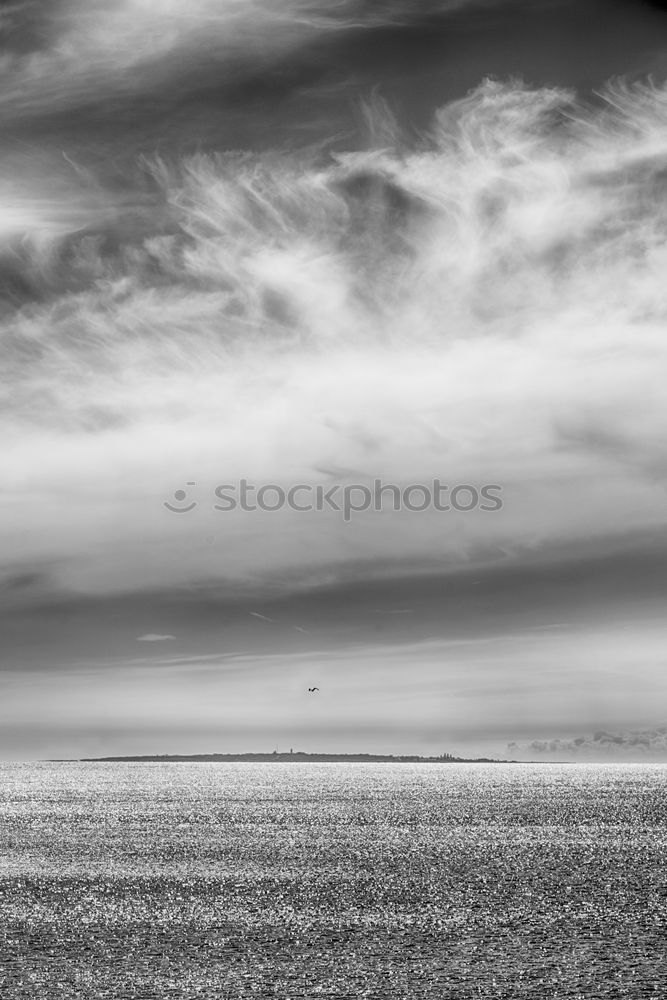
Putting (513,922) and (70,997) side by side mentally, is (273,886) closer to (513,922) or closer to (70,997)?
(513,922)

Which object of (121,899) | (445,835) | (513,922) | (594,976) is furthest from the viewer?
(445,835)

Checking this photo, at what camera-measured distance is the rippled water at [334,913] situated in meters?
15.0

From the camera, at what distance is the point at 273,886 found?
24.8 metres

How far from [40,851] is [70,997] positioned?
67.6ft

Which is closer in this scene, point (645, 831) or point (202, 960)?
point (202, 960)

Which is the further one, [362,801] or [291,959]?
[362,801]

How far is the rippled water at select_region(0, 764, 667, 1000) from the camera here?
49.1 ft

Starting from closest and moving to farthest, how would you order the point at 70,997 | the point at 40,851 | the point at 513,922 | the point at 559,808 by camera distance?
the point at 70,997 < the point at 513,922 < the point at 40,851 < the point at 559,808

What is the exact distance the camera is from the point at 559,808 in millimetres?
60250

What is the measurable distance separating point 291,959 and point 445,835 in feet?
80.4

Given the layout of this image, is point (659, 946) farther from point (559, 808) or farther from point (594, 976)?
point (559, 808)

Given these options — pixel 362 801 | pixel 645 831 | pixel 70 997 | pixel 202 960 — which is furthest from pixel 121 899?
pixel 362 801

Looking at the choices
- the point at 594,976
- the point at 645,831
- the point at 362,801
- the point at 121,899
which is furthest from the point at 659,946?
the point at 362,801

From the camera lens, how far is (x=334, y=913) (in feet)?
67.5
